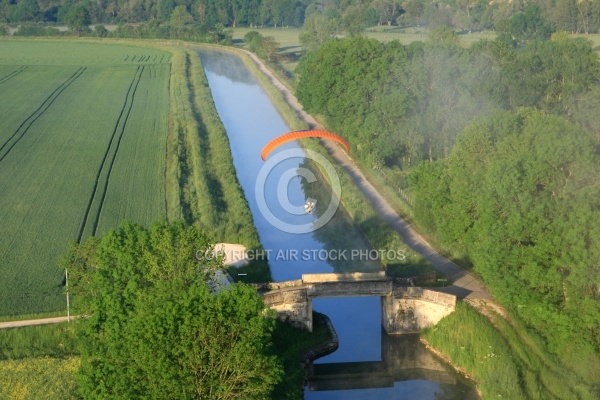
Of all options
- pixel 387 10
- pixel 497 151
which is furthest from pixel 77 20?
pixel 497 151

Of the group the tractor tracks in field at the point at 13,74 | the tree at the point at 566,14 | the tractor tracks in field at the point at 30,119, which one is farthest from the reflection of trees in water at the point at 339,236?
the tree at the point at 566,14

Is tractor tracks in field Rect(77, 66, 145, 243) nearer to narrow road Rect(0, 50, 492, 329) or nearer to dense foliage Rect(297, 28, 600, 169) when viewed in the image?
narrow road Rect(0, 50, 492, 329)

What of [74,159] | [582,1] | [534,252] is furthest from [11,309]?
[582,1]

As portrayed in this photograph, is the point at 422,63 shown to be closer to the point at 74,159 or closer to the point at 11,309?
the point at 74,159

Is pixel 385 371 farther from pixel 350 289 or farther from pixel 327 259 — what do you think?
pixel 327 259

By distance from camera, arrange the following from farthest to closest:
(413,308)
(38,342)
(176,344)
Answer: (413,308) < (38,342) < (176,344)

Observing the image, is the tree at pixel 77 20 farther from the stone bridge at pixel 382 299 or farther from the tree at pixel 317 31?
the stone bridge at pixel 382 299

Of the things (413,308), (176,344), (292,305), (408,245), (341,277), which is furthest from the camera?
(408,245)
